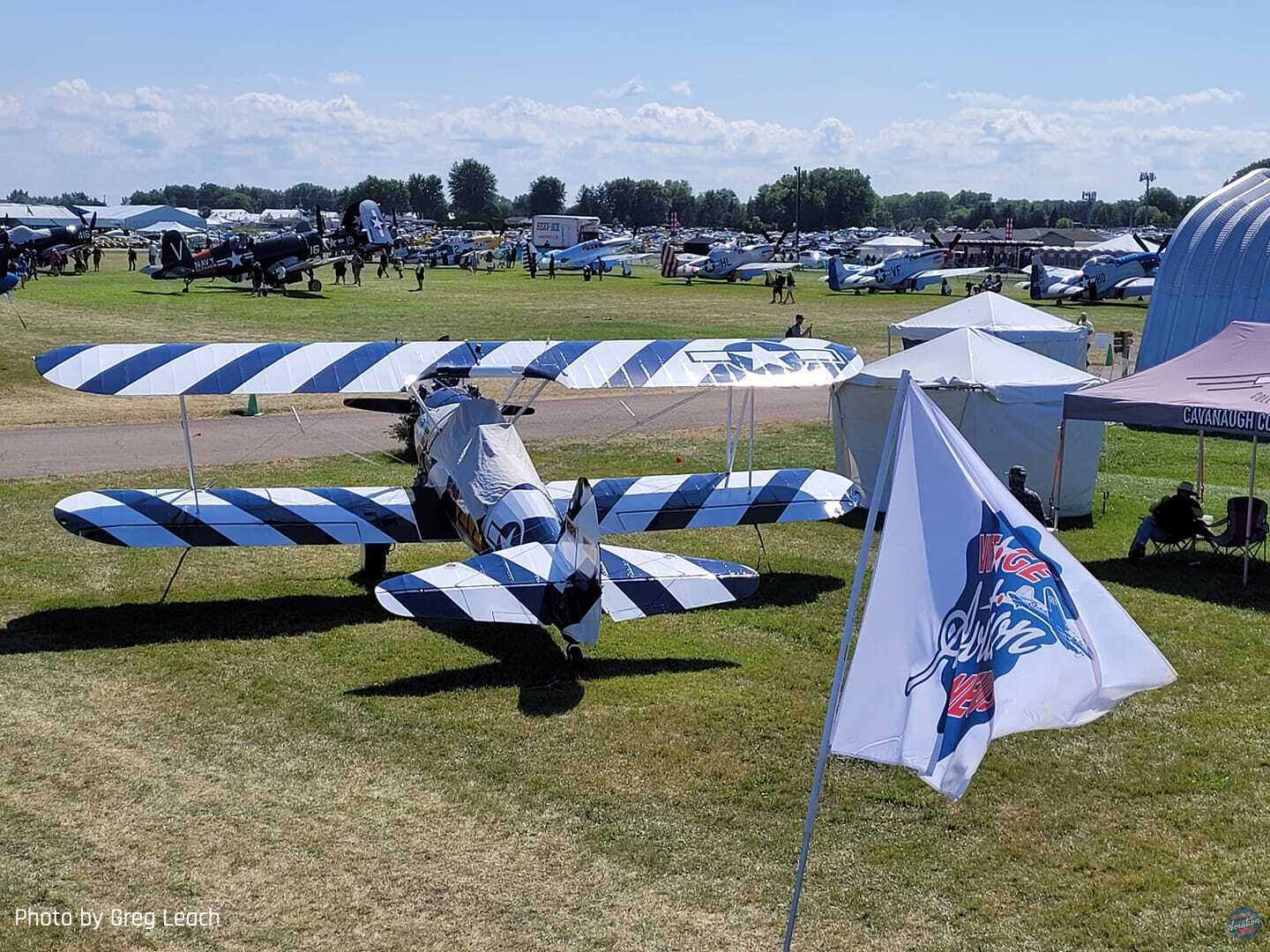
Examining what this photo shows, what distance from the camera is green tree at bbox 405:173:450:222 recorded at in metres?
178

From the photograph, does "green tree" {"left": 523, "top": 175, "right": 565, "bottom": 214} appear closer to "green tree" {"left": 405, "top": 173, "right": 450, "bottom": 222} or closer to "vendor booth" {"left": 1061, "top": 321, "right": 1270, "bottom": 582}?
"green tree" {"left": 405, "top": 173, "right": 450, "bottom": 222}

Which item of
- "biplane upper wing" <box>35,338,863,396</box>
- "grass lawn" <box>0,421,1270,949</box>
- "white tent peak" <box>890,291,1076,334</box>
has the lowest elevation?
"grass lawn" <box>0,421,1270,949</box>

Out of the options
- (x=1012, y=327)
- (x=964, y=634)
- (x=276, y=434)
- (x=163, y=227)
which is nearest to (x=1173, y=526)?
(x=1012, y=327)

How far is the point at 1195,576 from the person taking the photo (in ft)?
40.7

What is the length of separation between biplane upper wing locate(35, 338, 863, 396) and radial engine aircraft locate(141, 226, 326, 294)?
119 ft

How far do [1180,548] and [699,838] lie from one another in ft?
28.3

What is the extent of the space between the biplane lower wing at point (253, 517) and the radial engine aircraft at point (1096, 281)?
44.6 meters

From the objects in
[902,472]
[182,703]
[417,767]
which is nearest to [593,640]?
[417,767]

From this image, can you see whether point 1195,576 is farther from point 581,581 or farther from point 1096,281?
point 1096,281

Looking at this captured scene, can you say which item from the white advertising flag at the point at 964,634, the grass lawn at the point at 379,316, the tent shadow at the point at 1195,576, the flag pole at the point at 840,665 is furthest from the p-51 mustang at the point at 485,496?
the grass lawn at the point at 379,316

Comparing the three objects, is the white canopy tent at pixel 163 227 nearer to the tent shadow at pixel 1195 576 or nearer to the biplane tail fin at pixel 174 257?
the biplane tail fin at pixel 174 257

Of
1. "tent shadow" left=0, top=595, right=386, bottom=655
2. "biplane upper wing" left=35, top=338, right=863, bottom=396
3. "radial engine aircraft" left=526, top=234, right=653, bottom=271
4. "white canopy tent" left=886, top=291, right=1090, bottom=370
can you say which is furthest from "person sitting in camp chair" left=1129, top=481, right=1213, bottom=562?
"radial engine aircraft" left=526, top=234, right=653, bottom=271

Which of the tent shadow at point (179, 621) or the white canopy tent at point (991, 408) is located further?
the white canopy tent at point (991, 408)

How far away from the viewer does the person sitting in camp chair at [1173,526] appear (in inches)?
506
